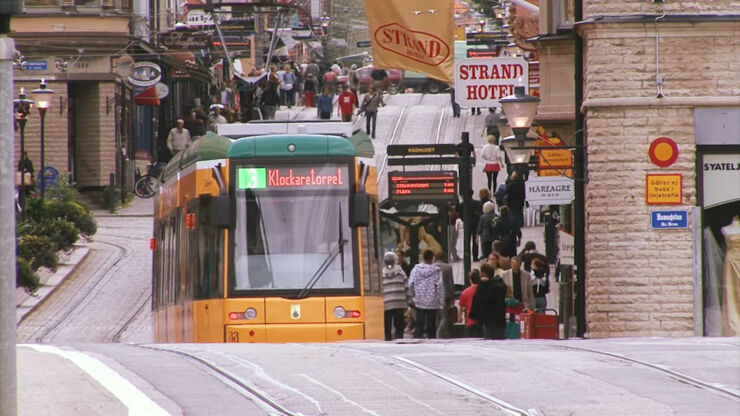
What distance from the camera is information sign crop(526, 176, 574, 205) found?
22.9m

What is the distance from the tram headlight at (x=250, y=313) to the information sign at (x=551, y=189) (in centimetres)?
562

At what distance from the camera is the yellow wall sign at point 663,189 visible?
21.6 m

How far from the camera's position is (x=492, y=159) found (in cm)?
3950

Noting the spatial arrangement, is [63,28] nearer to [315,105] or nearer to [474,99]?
[315,105]

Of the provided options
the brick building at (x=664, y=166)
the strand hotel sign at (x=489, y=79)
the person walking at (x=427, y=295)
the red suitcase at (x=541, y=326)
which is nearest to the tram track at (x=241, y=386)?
the red suitcase at (x=541, y=326)

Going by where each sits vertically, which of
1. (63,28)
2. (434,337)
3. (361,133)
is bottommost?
(434,337)

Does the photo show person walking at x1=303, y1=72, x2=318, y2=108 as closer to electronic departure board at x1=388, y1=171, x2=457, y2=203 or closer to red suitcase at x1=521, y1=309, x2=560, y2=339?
electronic departure board at x1=388, y1=171, x2=457, y2=203

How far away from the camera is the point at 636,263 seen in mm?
21625

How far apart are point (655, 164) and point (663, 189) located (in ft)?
1.15

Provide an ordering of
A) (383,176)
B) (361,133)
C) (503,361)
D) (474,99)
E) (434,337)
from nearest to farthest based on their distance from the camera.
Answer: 1. (503,361)
2. (361,133)
3. (434,337)
4. (474,99)
5. (383,176)

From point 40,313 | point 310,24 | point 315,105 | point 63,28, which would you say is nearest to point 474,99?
point 40,313

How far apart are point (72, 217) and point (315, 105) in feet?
90.4

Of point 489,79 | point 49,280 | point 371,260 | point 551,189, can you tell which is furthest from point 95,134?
point 371,260

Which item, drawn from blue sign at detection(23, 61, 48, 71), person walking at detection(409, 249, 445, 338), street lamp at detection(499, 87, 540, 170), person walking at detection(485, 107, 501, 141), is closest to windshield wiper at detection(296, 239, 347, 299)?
street lamp at detection(499, 87, 540, 170)
